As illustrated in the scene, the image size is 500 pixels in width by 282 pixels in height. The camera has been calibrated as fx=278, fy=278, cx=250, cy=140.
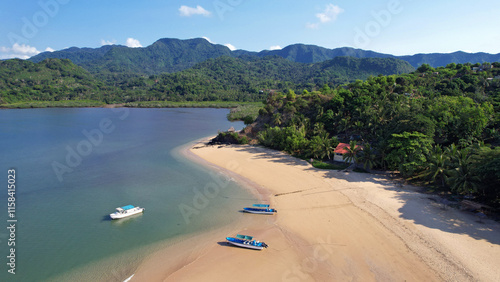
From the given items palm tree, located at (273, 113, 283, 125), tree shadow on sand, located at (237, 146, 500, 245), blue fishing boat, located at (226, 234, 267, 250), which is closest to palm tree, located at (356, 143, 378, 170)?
tree shadow on sand, located at (237, 146, 500, 245)

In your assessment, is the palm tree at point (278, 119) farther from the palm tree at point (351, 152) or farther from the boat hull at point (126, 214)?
the boat hull at point (126, 214)

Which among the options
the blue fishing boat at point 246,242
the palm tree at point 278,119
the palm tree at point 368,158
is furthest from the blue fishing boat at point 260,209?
the palm tree at point 278,119

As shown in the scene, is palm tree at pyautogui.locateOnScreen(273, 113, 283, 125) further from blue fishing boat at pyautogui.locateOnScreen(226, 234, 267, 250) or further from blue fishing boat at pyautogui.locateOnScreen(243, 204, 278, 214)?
blue fishing boat at pyautogui.locateOnScreen(226, 234, 267, 250)

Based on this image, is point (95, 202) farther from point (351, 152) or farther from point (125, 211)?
point (351, 152)

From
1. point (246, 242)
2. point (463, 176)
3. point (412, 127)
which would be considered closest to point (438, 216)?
point (463, 176)

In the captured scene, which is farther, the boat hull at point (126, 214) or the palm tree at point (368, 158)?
the palm tree at point (368, 158)
